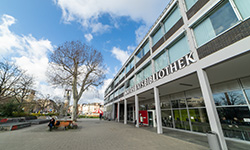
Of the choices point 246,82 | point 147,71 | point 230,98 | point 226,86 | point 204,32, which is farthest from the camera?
point 147,71

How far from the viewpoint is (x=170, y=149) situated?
5.03m

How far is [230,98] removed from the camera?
7.29 meters

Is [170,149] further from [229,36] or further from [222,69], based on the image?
[229,36]

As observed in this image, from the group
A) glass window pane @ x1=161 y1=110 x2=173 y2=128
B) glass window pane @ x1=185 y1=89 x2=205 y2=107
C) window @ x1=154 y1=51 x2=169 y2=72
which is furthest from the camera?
glass window pane @ x1=161 y1=110 x2=173 y2=128

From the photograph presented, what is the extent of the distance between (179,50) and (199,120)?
21.8 ft

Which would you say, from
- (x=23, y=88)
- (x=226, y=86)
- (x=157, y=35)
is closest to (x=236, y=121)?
(x=226, y=86)

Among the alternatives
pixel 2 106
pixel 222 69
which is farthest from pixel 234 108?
pixel 2 106

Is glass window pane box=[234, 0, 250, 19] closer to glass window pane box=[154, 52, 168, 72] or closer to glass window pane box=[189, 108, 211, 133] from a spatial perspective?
glass window pane box=[154, 52, 168, 72]

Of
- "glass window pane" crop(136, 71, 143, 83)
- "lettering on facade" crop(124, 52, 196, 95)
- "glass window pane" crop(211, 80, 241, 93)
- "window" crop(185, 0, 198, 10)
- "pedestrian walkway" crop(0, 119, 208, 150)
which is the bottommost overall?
"pedestrian walkway" crop(0, 119, 208, 150)

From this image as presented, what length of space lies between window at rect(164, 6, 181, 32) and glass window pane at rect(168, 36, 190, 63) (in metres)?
2.22

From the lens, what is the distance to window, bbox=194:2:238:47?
5273 mm

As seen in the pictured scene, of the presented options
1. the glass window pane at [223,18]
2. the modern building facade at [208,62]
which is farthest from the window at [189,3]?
the glass window pane at [223,18]

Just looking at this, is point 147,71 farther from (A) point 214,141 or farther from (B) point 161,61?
(A) point 214,141

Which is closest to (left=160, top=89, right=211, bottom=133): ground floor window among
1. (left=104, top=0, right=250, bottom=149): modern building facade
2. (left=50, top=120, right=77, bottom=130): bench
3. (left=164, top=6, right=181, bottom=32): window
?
(left=104, top=0, right=250, bottom=149): modern building facade
